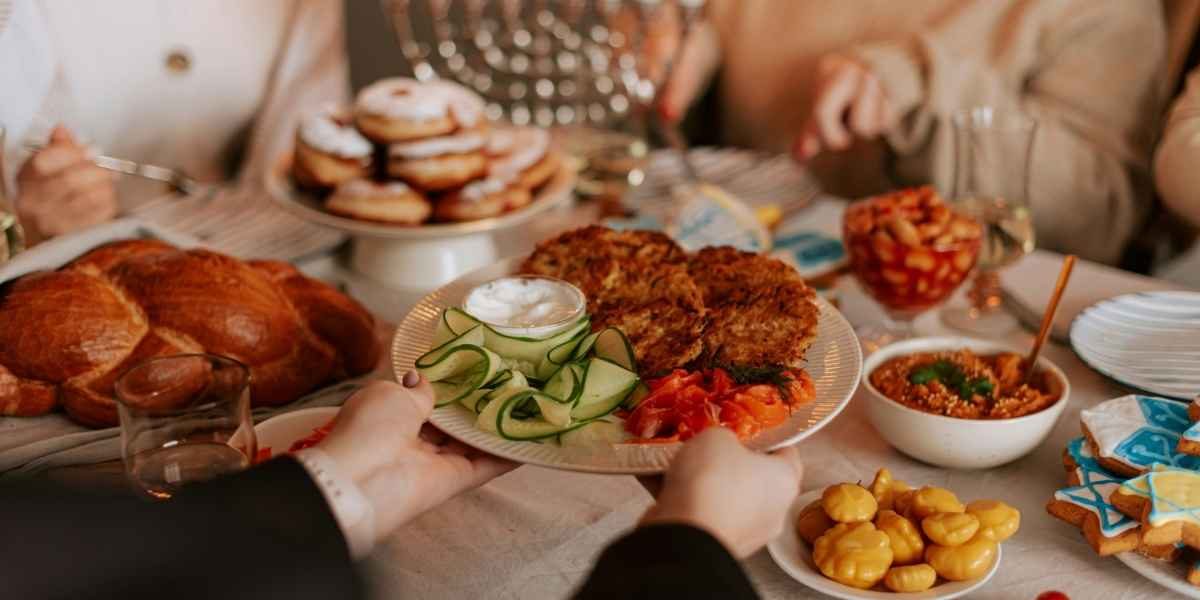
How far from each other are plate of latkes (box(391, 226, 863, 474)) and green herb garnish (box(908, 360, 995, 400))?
4.9 inches

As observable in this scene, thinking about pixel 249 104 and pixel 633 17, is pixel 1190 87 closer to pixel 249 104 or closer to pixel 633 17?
pixel 633 17

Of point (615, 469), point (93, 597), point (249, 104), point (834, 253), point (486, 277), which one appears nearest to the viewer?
point (93, 597)

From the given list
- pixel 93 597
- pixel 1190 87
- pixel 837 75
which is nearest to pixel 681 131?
pixel 837 75

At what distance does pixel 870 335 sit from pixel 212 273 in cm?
92

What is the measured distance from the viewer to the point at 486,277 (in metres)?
1.29

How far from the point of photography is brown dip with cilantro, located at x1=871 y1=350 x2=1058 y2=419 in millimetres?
1157

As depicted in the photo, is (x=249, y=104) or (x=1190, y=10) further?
(x=249, y=104)

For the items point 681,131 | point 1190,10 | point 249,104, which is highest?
point 1190,10

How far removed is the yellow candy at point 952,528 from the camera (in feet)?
3.11

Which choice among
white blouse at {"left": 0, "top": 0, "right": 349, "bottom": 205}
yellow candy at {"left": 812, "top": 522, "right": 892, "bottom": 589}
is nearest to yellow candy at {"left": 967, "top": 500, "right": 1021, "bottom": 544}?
yellow candy at {"left": 812, "top": 522, "right": 892, "bottom": 589}

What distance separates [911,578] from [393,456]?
19.2 inches

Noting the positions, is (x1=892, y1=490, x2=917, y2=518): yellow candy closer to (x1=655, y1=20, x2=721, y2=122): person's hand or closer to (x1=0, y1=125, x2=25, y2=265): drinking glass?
(x1=0, y1=125, x2=25, y2=265): drinking glass

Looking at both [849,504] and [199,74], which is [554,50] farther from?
[849,504]

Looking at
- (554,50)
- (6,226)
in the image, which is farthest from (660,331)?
(554,50)
